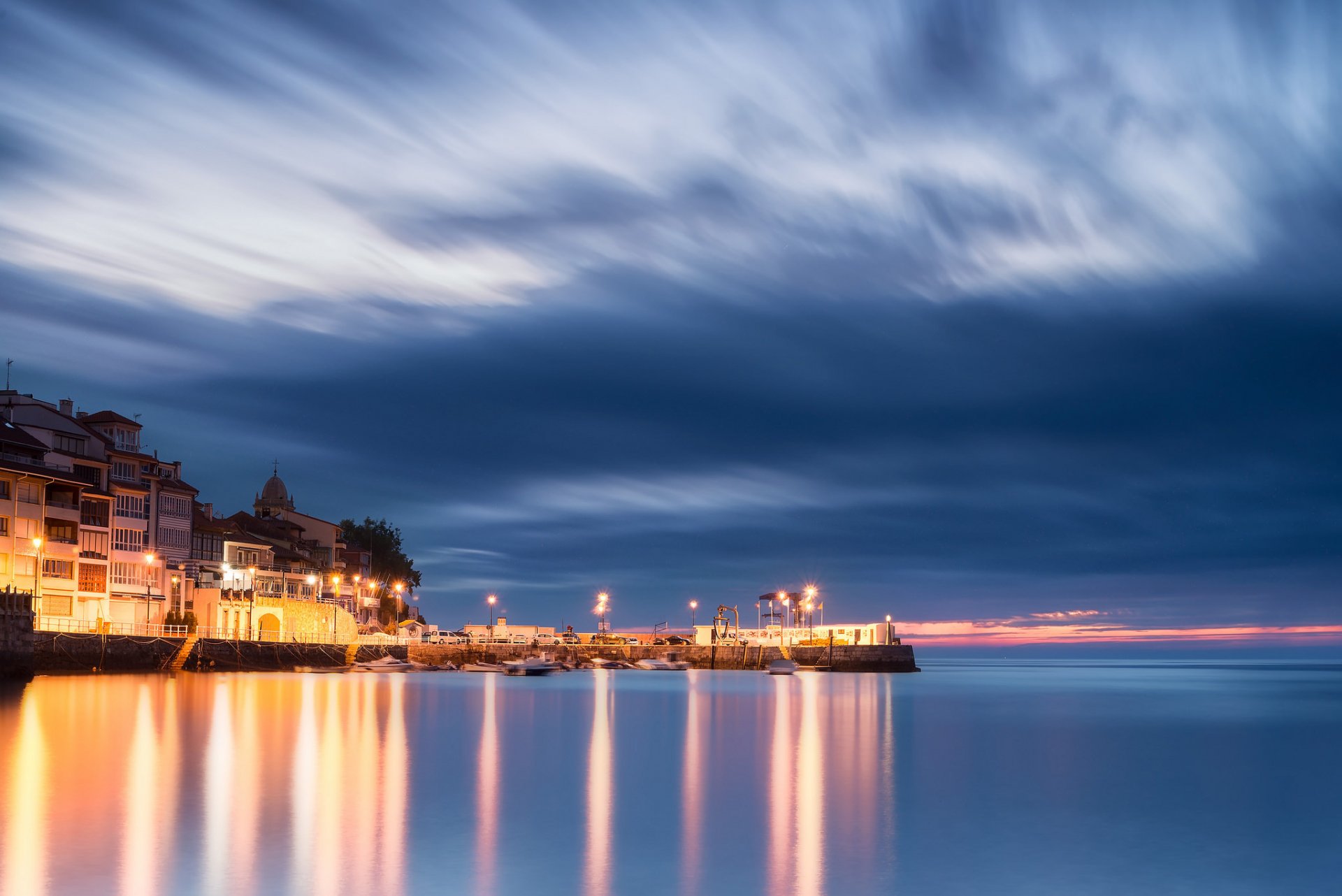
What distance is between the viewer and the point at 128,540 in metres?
98.5

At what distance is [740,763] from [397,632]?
106349mm

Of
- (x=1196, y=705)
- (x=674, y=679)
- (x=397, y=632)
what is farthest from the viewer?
(x=397, y=632)

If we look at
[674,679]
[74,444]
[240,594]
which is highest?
[74,444]

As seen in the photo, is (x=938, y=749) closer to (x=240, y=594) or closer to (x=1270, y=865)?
(x=1270, y=865)

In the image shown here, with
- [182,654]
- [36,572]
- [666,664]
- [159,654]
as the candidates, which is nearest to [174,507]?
[182,654]

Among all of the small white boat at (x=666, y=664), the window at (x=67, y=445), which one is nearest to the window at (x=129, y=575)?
the window at (x=67, y=445)

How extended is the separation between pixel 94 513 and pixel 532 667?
43.0m

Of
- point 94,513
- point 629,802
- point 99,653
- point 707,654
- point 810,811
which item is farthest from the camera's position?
point 707,654

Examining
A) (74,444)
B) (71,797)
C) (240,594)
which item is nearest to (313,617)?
(240,594)

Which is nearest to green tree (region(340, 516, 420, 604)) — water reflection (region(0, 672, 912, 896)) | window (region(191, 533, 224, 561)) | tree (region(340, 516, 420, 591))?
tree (region(340, 516, 420, 591))

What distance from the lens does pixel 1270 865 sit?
25.0 metres

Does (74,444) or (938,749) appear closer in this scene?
(938,749)

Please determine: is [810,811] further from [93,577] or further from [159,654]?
[93,577]

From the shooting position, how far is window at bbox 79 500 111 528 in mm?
93438
